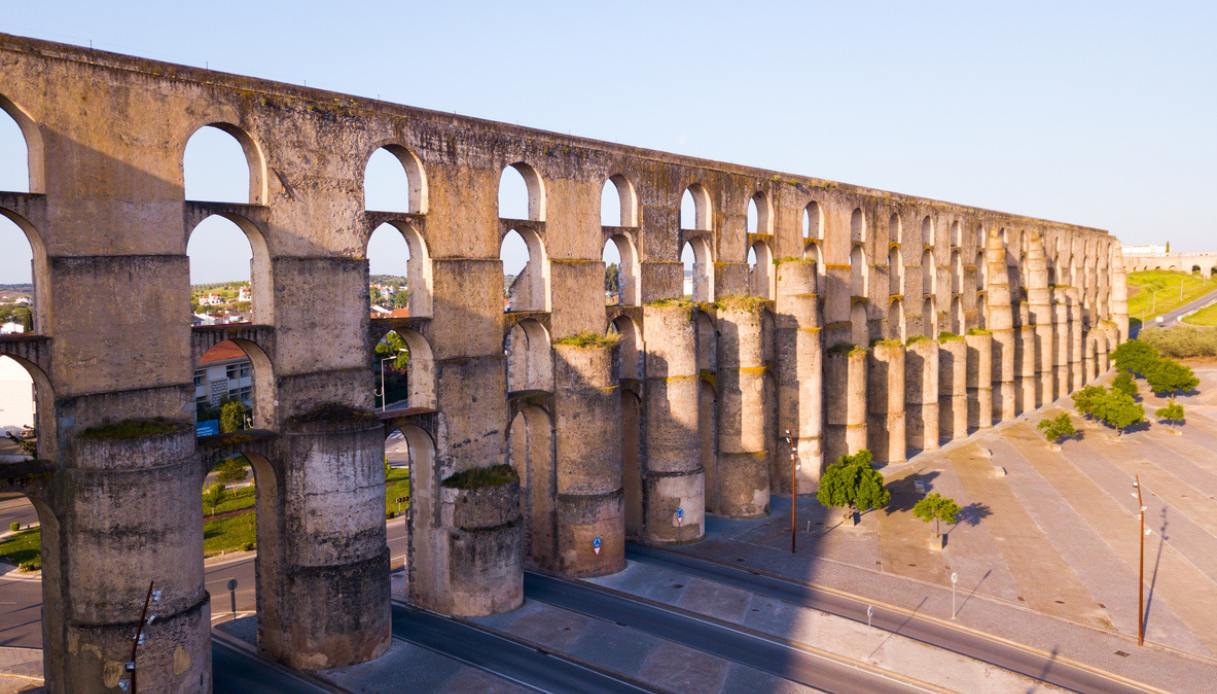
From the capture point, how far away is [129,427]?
2395cm

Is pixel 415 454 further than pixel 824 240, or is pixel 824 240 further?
pixel 824 240

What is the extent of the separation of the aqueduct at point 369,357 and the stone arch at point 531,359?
0.12m

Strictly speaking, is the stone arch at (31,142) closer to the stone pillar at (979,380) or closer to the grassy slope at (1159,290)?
the stone pillar at (979,380)

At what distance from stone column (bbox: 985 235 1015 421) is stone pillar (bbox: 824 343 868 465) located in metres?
28.2

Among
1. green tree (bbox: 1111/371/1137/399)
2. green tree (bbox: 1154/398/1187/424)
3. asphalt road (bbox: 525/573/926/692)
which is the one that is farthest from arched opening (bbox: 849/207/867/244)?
green tree (bbox: 1111/371/1137/399)

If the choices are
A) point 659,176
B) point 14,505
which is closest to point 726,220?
point 659,176

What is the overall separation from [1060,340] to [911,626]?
6697 cm

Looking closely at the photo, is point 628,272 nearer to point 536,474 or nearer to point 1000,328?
point 536,474

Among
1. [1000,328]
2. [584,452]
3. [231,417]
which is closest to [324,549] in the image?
[584,452]

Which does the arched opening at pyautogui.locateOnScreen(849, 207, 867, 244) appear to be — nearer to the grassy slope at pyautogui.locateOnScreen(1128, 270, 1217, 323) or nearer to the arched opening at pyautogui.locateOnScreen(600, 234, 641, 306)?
the arched opening at pyautogui.locateOnScreen(600, 234, 641, 306)

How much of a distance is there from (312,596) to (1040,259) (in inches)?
3050

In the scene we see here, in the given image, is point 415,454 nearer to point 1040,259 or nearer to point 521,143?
point 521,143

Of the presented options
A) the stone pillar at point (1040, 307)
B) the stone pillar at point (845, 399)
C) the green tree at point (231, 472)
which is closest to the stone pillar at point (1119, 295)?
the stone pillar at point (1040, 307)

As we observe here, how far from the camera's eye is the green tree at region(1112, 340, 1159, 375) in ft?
292
